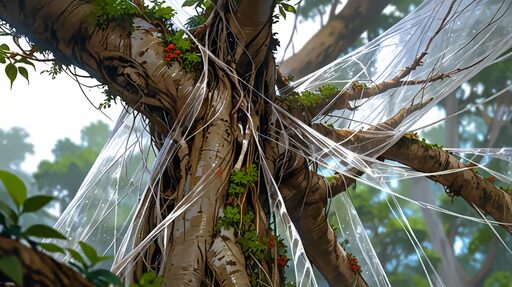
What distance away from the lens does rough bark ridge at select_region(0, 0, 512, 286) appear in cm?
96

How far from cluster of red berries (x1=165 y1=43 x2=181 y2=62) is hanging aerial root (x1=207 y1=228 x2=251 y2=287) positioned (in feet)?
0.83

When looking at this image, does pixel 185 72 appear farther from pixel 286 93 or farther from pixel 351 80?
pixel 351 80

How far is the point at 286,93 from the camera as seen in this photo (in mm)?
1298

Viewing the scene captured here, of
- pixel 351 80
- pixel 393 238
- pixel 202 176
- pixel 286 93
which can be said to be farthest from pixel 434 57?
pixel 393 238

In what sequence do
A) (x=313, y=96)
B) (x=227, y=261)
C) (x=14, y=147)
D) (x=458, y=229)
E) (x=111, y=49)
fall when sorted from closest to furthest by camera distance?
(x=227, y=261)
(x=111, y=49)
(x=313, y=96)
(x=458, y=229)
(x=14, y=147)

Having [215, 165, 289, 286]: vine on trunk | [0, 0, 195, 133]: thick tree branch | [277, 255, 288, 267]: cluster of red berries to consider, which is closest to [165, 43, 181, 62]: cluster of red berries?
[0, 0, 195, 133]: thick tree branch

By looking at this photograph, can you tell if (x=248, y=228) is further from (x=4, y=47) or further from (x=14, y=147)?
(x=14, y=147)

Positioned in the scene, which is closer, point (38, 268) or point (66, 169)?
point (38, 268)

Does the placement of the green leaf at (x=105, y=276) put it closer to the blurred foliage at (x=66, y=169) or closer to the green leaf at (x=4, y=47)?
the green leaf at (x=4, y=47)

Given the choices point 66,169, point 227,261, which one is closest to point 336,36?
point 66,169

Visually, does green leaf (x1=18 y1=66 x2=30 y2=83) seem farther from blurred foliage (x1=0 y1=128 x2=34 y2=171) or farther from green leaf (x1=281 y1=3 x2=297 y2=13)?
blurred foliage (x1=0 y1=128 x2=34 y2=171)

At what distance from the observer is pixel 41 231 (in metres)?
0.43

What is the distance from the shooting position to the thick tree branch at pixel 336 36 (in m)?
3.51

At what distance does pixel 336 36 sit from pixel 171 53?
2590 mm
